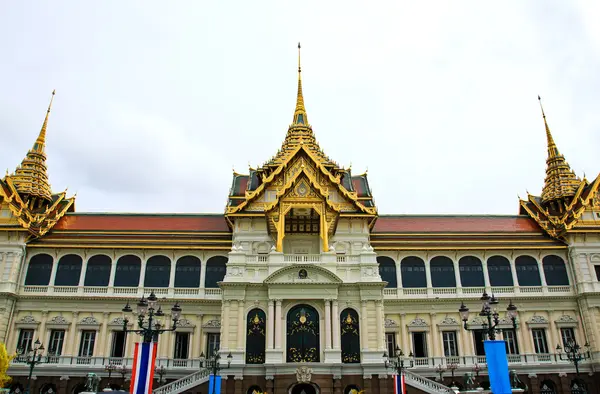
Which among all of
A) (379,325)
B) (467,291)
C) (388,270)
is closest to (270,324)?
(379,325)

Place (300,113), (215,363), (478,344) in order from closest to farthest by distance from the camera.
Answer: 1. (215,363)
2. (478,344)
3. (300,113)

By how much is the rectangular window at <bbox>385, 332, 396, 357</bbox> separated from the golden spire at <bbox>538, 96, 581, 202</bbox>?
63.2ft

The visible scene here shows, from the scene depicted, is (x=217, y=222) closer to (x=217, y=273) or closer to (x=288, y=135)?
(x=217, y=273)

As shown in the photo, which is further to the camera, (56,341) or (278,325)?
(56,341)

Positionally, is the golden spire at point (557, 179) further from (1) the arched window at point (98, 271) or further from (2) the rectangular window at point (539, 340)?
(1) the arched window at point (98, 271)

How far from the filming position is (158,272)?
117 feet

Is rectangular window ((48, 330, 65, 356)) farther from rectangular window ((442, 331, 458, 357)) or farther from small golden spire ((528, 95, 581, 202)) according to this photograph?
small golden spire ((528, 95, 581, 202))

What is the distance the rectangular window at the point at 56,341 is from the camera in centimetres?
3306

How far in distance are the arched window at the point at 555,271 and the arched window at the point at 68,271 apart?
111 ft

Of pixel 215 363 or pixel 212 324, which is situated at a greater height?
pixel 212 324

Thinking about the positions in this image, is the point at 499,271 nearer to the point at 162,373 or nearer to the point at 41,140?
the point at 162,373

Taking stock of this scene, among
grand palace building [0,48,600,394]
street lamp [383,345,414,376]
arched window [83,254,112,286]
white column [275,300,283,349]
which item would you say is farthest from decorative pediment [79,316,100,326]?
street lamp [383,345,414,376]

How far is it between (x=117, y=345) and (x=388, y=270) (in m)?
19.5

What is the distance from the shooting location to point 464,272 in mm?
36188
